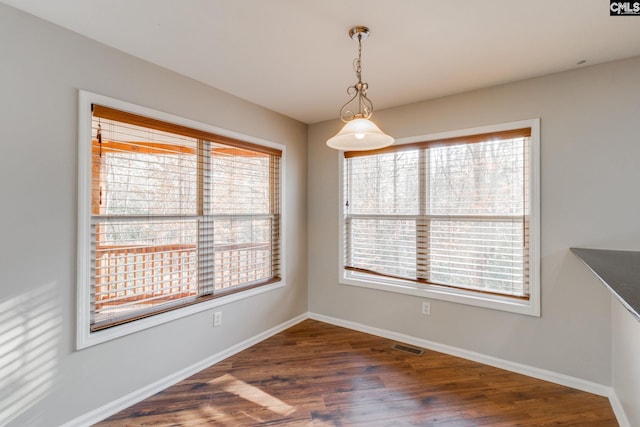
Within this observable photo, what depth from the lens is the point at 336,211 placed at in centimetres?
365

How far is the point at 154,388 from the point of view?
7.46 feet

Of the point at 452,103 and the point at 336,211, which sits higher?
the point at 452,103

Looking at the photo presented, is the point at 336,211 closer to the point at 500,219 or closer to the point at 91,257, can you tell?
the point at 500,219

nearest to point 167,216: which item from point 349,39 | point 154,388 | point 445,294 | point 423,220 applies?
point 154,388

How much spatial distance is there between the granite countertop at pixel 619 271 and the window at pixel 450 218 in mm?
444

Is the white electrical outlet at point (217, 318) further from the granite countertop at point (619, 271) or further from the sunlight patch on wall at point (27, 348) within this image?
the granite countertop at point (619, 271)

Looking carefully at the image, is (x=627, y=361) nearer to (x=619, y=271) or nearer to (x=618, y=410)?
(x=618, y=410)

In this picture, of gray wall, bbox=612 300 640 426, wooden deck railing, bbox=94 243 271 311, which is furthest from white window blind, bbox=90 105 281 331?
gray wall, bbox=612 300 640 426

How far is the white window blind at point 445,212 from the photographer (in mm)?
2607


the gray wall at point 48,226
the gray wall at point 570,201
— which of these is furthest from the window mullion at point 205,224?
the gray wall at point 570,201

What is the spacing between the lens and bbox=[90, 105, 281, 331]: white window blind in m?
2.06

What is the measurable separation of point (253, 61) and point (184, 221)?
1.42 m

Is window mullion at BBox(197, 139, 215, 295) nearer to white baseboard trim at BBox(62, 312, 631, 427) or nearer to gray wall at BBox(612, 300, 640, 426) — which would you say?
white baseboard trim at BBox(62, 312, 631, 427)

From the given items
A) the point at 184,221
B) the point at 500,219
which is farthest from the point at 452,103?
the point at 184,221
